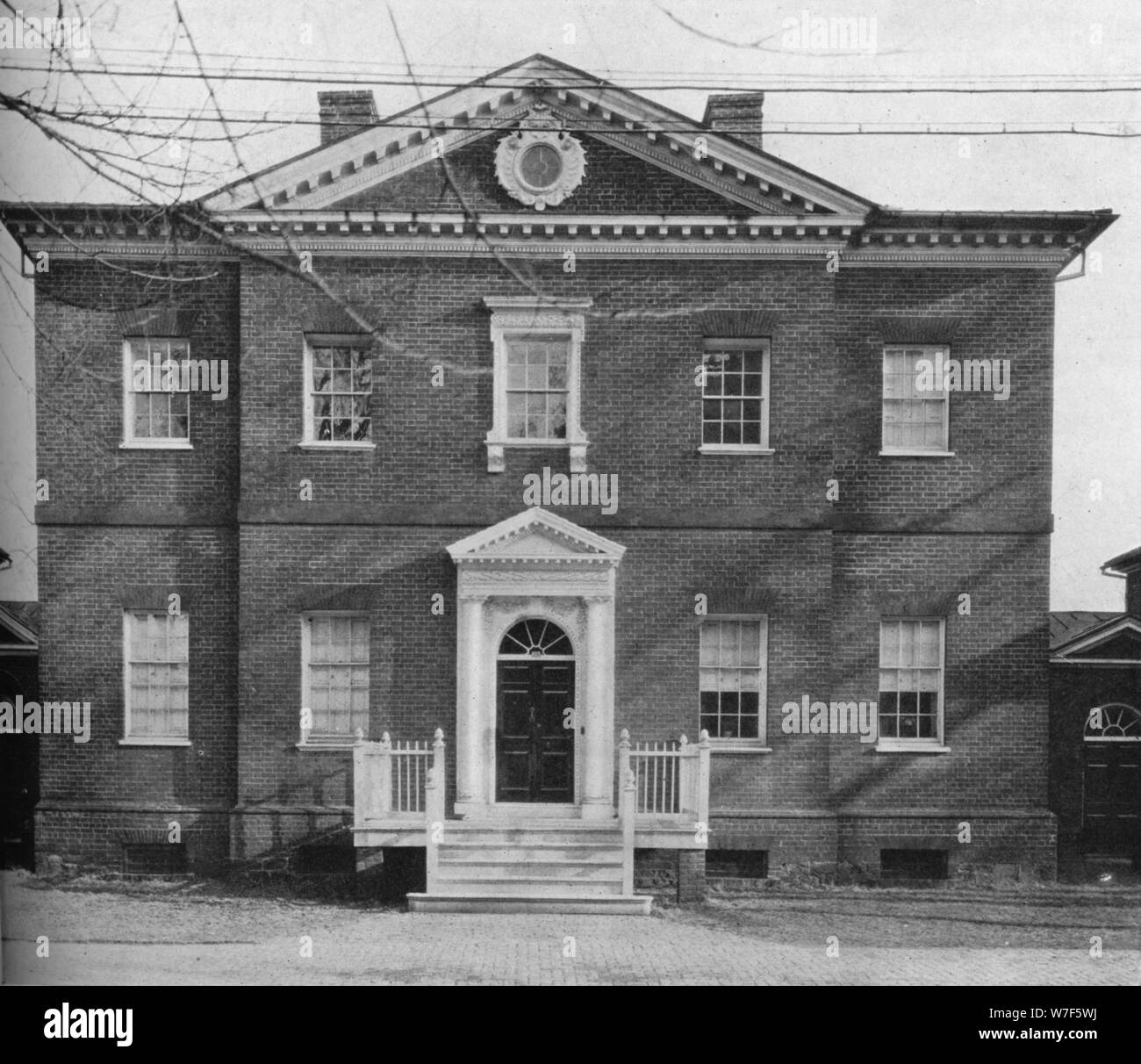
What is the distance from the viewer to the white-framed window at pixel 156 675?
14.6 meters

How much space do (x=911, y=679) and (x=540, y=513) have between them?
17.4 feet

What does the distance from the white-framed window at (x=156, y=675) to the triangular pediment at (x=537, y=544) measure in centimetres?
376

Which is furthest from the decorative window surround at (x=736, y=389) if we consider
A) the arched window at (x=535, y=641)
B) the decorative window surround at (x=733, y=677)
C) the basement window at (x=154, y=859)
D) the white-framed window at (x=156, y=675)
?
the basement window at (x=154, y=859)

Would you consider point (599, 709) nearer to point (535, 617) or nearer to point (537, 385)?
point (535, 617)

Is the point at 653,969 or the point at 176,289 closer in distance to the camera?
the point at 653,969

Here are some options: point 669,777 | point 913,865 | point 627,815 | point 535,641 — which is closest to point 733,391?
point 535,641

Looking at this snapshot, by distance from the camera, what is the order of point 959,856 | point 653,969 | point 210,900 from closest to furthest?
point 653,969 → point 210,900 → point 959,856

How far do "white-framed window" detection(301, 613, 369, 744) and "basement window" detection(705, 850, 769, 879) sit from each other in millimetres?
4692

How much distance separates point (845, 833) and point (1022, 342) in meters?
6.72

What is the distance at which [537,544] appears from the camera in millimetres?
14320

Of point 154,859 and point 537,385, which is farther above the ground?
point 537,385

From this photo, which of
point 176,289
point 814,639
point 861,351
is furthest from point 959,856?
Result: point 176,289

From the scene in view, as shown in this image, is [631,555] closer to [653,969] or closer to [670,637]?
[670,637]

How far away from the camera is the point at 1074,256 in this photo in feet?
48.5
